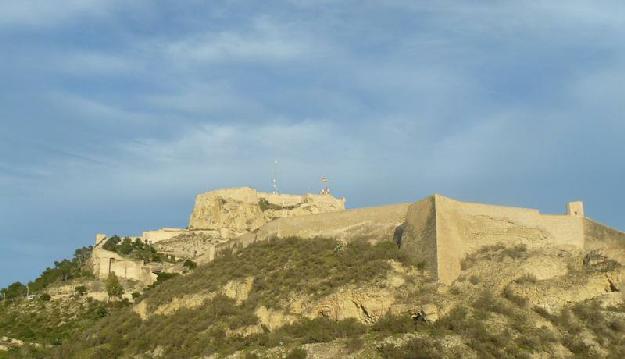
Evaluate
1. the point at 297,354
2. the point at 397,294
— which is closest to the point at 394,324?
the point at 397,294

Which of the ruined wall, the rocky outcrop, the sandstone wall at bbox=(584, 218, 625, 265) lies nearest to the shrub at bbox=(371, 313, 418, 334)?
the ruined wall

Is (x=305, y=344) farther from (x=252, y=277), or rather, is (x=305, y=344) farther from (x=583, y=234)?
(x=583, y=234)

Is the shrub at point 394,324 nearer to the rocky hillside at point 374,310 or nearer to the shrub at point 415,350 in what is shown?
the rocky hillside at point 374,310

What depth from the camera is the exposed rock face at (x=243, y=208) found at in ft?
251

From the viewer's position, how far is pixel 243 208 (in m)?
77.8

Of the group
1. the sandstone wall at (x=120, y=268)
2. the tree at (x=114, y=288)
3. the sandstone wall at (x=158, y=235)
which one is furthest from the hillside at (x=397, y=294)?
the sandstone wall at (x=158, y=235)

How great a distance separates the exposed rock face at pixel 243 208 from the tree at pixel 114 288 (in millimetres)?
14227

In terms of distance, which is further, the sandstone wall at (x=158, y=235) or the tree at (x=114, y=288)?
the sandstone wall at (x=158, y=235)

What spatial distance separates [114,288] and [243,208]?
20.4 m

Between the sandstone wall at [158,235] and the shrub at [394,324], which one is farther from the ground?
the sandstone wall at [158,235]

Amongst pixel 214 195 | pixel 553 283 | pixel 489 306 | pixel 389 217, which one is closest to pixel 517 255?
pixel 553 283

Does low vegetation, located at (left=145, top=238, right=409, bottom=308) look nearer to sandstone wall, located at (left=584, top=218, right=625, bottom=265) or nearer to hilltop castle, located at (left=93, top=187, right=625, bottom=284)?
hilltop castle, located at (left=93, top=187, right=625, bottom=284)

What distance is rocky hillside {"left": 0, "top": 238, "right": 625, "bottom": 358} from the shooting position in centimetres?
2964

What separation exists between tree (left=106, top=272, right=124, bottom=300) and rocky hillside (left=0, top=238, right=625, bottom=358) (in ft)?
54.5
